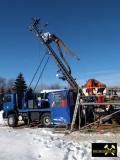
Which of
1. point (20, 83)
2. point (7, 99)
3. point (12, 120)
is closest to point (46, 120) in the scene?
point (12, 120)

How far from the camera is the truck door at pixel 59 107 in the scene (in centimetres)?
2277

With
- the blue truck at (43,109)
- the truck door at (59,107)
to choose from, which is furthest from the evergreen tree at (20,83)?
the truck door at (59,107)

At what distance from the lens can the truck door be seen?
22766 millimetres

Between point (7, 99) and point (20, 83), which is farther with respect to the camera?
point (20, 83)

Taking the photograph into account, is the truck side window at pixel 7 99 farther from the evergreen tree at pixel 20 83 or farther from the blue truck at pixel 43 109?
the evergreen tree at pixel 20 83

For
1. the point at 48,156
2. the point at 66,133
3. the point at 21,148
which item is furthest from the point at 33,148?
the point at 66,133

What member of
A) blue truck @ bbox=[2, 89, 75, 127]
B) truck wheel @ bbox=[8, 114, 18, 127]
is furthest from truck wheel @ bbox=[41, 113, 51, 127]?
truck wheel @ bbox=[8, 114, 18, 127]

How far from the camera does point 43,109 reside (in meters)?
25.5

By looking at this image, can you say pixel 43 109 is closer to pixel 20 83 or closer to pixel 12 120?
pixel 12 120

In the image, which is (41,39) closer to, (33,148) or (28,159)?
(33,148)

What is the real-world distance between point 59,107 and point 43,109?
2.59m

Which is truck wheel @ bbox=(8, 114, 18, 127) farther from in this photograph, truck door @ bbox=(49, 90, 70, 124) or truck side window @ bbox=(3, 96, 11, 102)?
truck door @ bbox=(49, 90, 70, 124)

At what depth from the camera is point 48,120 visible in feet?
82.6

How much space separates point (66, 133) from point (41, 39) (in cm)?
981
